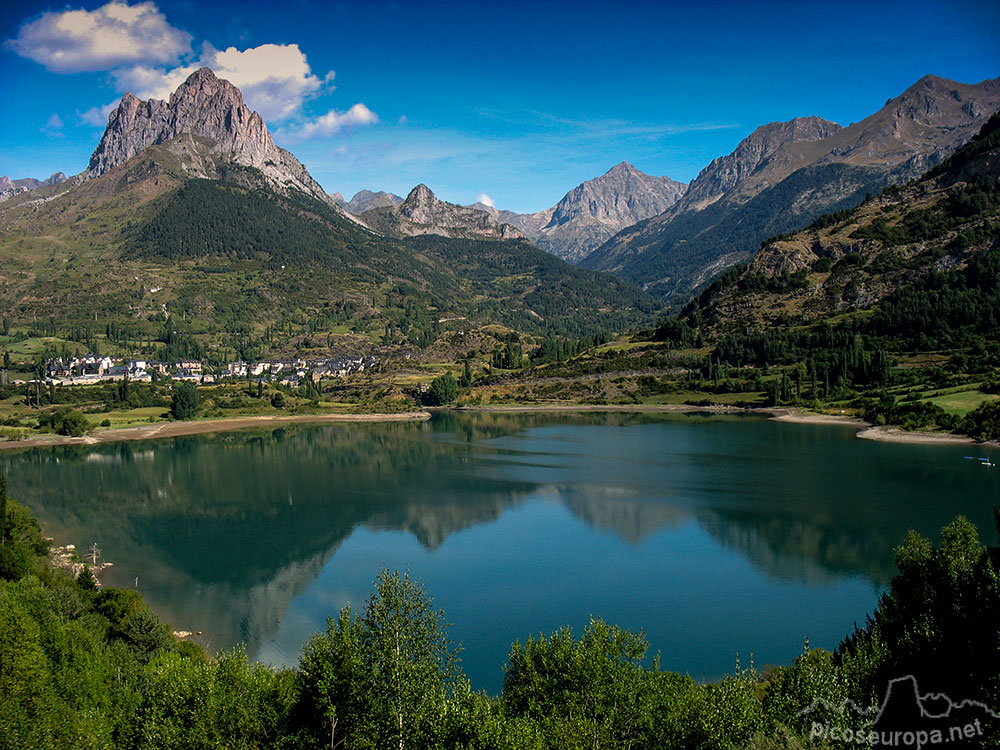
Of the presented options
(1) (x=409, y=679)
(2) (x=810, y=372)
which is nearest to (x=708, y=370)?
(2) (x=810, y=372)

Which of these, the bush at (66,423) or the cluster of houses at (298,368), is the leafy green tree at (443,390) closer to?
Result: the cluster of houses at (298,368)

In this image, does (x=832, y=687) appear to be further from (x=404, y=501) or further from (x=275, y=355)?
(x=275, y=355)

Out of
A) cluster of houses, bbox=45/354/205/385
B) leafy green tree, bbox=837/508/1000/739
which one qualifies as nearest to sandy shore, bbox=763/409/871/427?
leafy green tree, bbox=837/508/1000/739

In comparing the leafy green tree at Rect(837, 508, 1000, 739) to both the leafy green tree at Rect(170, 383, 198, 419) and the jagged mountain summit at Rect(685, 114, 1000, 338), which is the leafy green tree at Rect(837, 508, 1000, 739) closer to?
the leafy green tree at Rect(170, 383, 198, 419)

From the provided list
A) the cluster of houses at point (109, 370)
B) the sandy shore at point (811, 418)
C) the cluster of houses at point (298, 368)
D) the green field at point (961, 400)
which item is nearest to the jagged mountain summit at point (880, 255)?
the sandy shore at point (811, 418)

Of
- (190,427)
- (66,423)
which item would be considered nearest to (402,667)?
(66,423)
